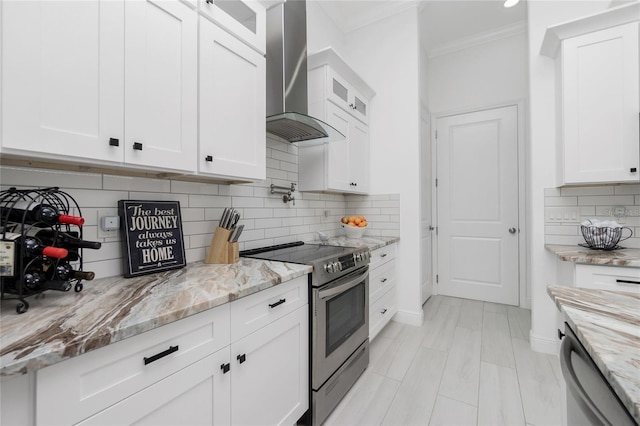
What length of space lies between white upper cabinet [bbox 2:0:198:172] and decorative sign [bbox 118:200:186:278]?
32 centimetres

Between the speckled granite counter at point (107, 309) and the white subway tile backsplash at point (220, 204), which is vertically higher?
the white subway tile backsplash at point (220, 204)

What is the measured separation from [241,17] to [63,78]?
3.47 ft

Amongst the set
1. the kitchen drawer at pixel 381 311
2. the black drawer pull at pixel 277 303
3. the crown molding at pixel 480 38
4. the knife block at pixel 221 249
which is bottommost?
the kitchen drawer at pixel 381 311

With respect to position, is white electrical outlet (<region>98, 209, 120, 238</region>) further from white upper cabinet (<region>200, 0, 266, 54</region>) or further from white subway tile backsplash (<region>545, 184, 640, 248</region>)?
white subway tile backsplash (<region>545, 184, 640, 248</region>)

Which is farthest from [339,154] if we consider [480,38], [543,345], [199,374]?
[480,38]

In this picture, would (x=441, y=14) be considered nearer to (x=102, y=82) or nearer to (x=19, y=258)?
(x=102, y=82)

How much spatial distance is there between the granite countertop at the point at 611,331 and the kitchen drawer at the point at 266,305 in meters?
1.08

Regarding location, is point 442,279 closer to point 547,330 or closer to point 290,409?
point 547,330

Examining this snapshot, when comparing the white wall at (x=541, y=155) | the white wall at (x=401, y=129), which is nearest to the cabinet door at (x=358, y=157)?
the white wall at (x=401, y=129)

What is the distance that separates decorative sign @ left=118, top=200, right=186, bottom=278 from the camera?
1.34 m

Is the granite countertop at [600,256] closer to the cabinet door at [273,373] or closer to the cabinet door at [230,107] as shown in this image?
the cabinet door at [273,373]

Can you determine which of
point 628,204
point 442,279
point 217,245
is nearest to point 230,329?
point 217,245

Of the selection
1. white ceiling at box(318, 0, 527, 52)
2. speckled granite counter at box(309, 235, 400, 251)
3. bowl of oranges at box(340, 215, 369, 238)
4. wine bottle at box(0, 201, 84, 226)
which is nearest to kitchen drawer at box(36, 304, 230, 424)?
wine bottle at box(0, 201, 84, 226)

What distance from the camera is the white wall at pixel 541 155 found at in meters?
2.43
